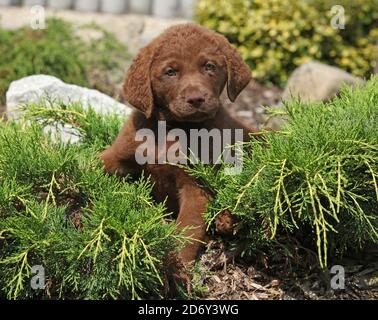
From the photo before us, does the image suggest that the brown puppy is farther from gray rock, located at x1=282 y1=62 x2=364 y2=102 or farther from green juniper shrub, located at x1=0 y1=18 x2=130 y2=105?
gray rock, located at x1=282 y1=62 x2=364 y2=102

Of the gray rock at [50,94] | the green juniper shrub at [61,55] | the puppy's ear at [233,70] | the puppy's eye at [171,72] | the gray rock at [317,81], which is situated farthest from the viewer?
the gray rock at [317,81]

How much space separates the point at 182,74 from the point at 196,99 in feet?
0.62

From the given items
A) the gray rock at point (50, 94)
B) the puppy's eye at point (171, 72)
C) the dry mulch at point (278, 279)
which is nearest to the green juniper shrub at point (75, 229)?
the dry mulch at point (278, 279)

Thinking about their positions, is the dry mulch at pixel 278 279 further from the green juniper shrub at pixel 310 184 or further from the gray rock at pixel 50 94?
the gray rock at pixel 50 94

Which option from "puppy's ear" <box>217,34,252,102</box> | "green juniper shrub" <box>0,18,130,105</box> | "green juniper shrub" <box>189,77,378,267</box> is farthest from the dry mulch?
"green juniper shrub" <box>0,18,130,105</box>

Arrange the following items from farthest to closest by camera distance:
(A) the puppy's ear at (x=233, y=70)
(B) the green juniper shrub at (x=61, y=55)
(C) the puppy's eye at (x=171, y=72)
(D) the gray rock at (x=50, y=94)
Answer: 1. (B) the green juniper shrub at (x=61, y=55)
2. (D) the gray rock at (x=50, y=94)
3. (A) the puppy's ear at (x=233, y=70)
4. (C) the puppy's eye at (x=171, y=72)

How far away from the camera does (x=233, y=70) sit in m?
3.85

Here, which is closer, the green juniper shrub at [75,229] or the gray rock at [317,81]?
the green juniper shrub at [75,229]

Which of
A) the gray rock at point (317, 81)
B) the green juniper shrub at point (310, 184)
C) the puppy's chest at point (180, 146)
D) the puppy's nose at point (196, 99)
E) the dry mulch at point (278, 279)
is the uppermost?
the gray rock at point (317, 81)

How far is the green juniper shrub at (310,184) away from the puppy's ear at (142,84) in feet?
1.36

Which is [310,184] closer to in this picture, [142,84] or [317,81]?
[142,84]

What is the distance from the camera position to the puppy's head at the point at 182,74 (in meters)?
3.57

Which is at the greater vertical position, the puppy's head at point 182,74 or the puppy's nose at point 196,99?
the puppy's head at point 182,74

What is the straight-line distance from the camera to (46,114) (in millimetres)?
4398
